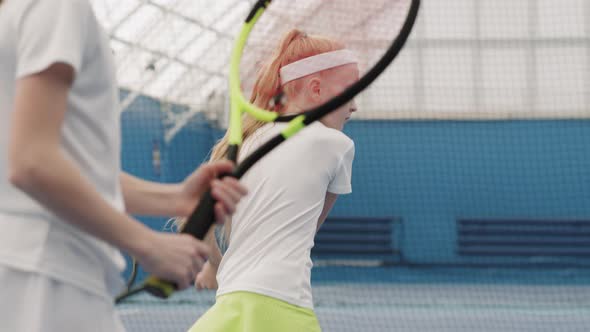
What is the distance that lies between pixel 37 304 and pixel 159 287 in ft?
0.59

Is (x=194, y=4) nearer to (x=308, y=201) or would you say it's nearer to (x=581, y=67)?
(x=581, y=67)

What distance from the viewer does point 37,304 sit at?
1.17 m

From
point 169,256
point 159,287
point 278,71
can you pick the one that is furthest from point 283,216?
point 169,256

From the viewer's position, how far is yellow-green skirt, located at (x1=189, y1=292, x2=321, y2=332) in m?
2.09

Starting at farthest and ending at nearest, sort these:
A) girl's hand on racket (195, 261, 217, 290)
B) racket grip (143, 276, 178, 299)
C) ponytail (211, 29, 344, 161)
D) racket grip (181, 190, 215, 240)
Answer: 1. girl's hand on racket (195, 261, 217, 290)
2. ponytail (211, 29, 344, 161)
3. racket grip (181, 190, 215, 240)
4. racket grip (143, 276, 178, 299)

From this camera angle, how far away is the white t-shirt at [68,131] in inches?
44.4

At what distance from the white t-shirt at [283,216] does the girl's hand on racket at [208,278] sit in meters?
0.22

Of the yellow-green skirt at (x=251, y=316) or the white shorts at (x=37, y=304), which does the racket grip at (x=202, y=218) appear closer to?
the white shorts at (x=37, y=304)

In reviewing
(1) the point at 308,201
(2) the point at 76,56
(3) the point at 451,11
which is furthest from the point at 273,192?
(3) the point at 451,11

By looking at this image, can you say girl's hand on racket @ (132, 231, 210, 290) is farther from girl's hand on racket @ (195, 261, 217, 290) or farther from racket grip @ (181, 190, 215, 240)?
girl's hand on racket @ (195, 261, 217, 290)

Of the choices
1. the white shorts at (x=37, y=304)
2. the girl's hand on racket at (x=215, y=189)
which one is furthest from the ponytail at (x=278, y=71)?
the white shorts at (x=37, y=304)

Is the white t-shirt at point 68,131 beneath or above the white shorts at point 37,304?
above

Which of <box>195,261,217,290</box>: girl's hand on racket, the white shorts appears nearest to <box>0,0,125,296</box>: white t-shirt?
the white shorts

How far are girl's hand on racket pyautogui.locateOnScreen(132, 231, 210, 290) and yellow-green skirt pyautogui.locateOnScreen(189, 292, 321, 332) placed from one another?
2.97ft
